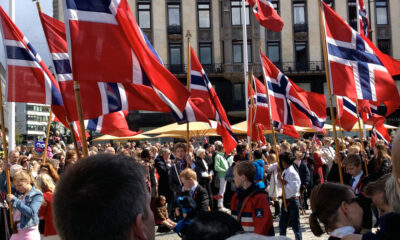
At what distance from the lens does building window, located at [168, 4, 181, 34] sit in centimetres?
3603

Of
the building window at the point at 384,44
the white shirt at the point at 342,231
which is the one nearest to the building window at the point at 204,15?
the building window at the point at 384,44

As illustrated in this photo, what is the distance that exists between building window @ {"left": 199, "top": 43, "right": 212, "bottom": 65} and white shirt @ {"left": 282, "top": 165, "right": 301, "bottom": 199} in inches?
1075

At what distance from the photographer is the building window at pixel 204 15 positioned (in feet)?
119

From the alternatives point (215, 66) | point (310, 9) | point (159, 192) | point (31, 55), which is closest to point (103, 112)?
point (31, 55)

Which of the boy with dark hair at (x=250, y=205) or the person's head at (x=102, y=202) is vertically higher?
the person's head at (x=102, y=202)

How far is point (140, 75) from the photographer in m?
5.56

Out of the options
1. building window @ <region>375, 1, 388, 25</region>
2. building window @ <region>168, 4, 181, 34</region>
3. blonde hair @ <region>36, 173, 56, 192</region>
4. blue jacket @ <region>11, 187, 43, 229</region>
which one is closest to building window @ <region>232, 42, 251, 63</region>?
building window @ <region>168, 4, 181, 34</region>

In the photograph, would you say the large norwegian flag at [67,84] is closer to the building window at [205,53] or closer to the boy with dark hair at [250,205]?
the boy with dark hair at [250,205]

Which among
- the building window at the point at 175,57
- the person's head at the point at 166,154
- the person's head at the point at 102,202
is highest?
the building window at the point at 175,57

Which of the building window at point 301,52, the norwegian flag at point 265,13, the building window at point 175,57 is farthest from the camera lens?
the building window at point 301,52

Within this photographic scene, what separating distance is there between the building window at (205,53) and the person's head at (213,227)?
113ft

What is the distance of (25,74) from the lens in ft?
22.8

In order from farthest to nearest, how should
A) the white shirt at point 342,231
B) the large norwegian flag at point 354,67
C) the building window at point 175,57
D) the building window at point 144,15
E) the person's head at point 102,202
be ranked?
the building window at point 144,15 → the building window at point 175,57 → the large norwegian flag at point 354,67 → the white shirt at point 342,231 → the person's head at point 102,202

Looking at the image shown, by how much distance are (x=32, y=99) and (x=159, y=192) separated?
215 inches
